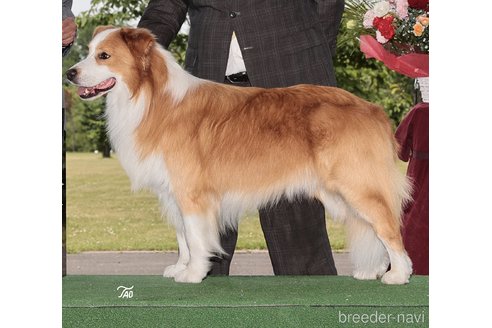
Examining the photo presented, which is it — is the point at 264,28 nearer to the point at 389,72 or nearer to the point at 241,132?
the point at 241,132

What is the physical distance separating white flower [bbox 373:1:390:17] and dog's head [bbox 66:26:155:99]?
1691 mm

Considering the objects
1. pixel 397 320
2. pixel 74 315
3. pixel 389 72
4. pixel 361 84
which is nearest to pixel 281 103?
pixel 397 320

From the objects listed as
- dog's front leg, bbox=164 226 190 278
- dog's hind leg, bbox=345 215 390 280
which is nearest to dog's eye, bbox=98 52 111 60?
dog's front leg, bbox=164 226 190 278

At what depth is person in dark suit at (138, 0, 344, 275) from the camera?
14.7 feet

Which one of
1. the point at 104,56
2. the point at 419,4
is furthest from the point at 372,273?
the point at 104,56

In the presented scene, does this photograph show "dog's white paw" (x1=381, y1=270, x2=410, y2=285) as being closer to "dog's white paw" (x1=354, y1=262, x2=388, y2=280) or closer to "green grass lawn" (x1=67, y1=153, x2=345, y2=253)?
"dog's white paw" (x1=354, y1=262, x2=388, y2=280)

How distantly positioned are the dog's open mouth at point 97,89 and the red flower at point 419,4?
2.20m

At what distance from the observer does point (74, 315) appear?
3533mm

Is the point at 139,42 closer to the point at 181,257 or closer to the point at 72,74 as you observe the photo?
the point at 72,74

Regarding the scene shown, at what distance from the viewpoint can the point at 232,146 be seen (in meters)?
4.10

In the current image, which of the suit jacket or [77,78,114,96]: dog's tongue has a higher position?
the suit jacket

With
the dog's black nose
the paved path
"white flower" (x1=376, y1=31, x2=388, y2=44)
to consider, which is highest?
"white flower" (x1=376, y1=31, x2=388, y2=44)

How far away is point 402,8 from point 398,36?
19 centimetres

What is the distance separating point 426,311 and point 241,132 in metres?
1.42
